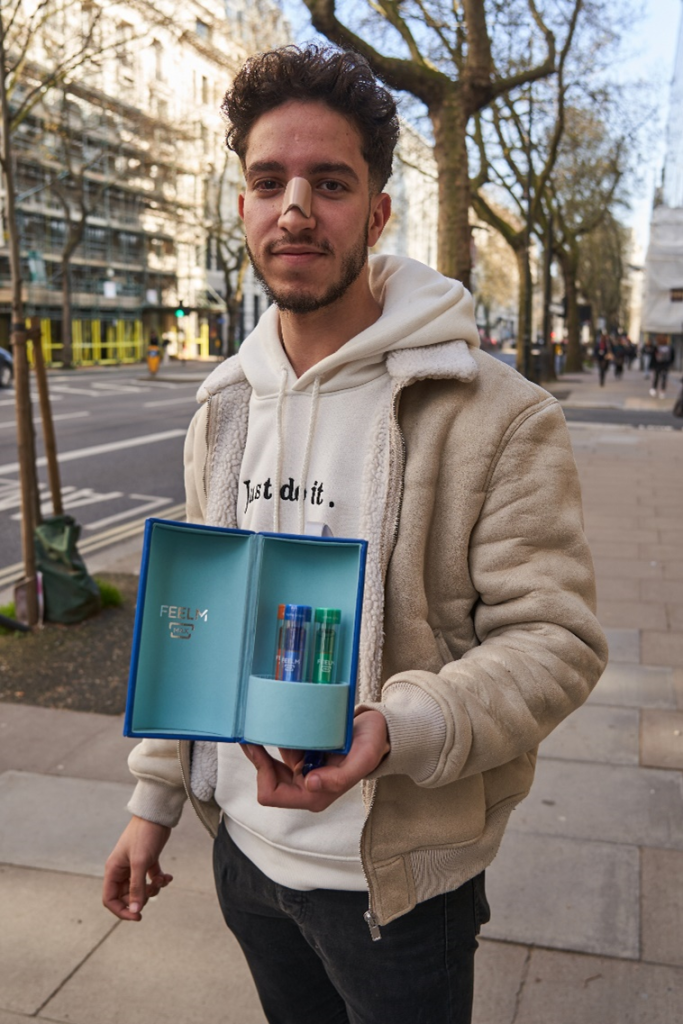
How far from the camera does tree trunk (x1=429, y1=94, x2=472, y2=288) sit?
10.6 metres

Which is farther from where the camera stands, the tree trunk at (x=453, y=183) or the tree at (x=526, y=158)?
the tree at (x=526, y=158)

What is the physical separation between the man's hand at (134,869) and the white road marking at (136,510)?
836 cm

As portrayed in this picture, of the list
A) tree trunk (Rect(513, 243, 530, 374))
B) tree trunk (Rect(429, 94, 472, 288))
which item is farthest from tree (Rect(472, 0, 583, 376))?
tree trunk (Rect(429, 94, 472, 288))

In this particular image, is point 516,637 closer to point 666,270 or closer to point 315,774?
point 315,774

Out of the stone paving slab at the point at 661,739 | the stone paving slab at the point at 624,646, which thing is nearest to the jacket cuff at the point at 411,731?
the stone paving slab at the point at 661,739

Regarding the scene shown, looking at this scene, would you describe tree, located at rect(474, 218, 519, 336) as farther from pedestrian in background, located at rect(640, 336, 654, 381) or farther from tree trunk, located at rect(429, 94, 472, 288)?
tree trunk, located at rect(429, 94, 472, 288)

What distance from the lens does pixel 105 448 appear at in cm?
1593

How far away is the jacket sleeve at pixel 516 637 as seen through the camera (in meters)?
1.39

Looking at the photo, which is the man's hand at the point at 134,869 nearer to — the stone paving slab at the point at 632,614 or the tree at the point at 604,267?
the stone paving slab at the point at 632,614

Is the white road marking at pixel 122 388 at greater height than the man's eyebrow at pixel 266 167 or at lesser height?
lesser

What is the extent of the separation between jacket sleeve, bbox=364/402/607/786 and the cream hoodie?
0.22 meters

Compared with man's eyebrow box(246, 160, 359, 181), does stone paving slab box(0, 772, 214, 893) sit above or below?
below

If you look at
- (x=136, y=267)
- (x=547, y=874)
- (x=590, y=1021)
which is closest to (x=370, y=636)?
(x=590, y=1021)

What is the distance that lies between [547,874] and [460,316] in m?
2.36
